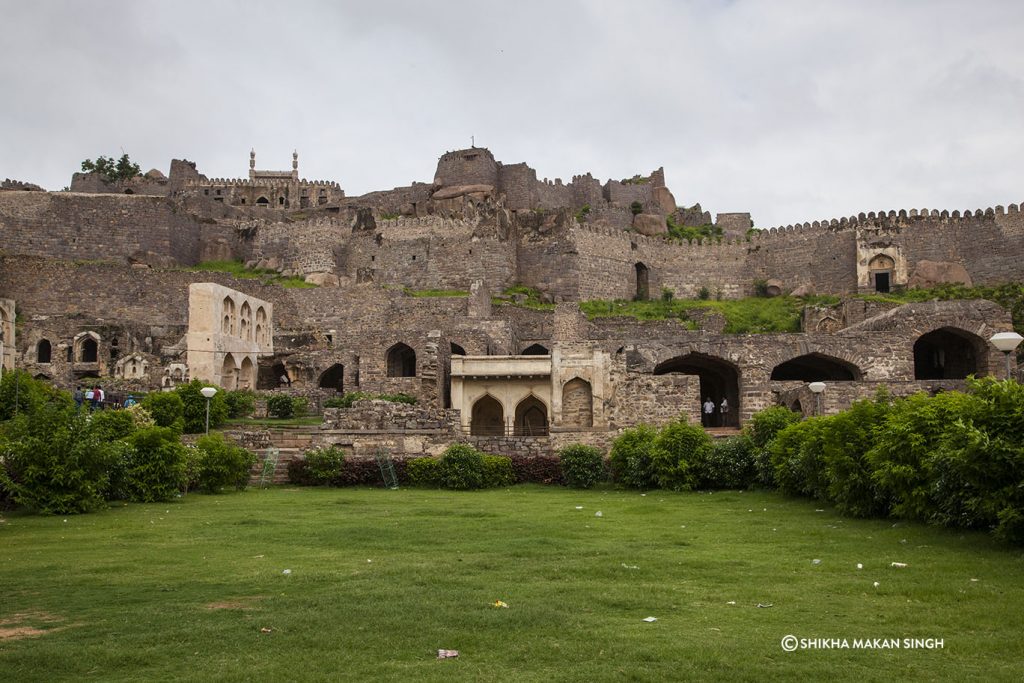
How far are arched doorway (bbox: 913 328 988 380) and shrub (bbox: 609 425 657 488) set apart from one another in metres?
15.0

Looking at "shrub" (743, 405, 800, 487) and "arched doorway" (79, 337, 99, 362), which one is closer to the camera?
"shrub" (743, 405, 800, 487)

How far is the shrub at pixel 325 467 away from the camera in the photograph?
73.1 feet

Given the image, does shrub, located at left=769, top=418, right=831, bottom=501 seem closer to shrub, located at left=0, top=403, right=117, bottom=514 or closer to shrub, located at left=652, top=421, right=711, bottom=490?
shrub, located at left=652, top=421, right=711, bottom=490

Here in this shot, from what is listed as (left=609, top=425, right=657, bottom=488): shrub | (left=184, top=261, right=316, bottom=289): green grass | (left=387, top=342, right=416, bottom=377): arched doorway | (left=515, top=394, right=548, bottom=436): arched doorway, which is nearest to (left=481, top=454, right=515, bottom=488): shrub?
(left=609, top=425, right=657, bottom=488): shrub

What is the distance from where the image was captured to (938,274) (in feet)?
158

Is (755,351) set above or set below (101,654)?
above

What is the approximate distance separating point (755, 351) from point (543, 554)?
20.4 meters

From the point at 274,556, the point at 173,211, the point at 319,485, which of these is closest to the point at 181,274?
the point at 173,211

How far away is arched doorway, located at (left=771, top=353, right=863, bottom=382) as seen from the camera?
3152cm

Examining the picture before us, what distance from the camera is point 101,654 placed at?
695 centimetres

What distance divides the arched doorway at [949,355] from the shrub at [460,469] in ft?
58.8

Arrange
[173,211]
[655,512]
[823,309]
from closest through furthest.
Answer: [655,512] < [823,309] < [173,211]

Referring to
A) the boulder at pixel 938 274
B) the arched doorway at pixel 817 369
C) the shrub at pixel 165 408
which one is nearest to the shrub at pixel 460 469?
the shrub at pixel 165 408

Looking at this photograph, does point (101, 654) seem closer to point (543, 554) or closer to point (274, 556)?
point (274, 556)
